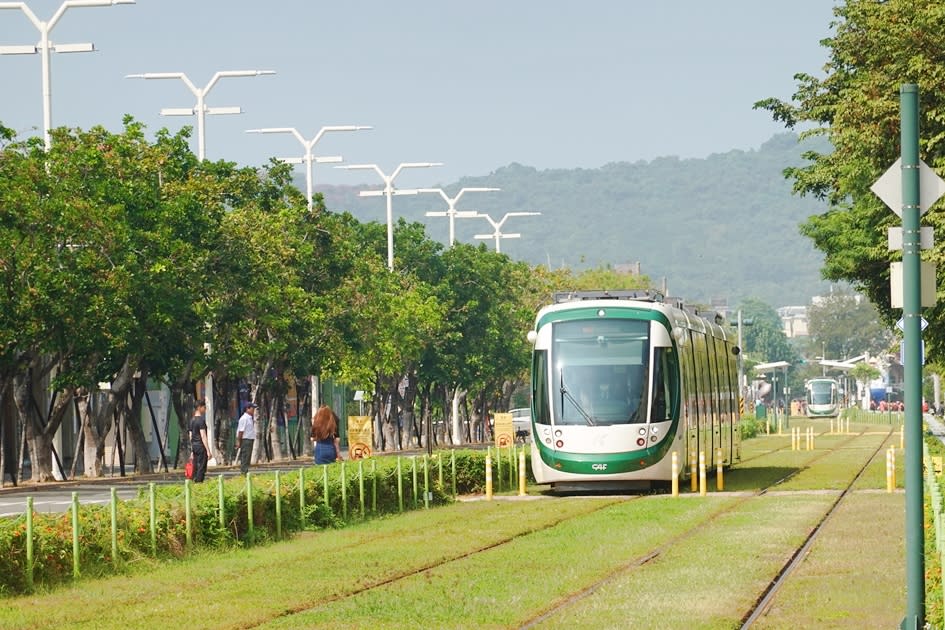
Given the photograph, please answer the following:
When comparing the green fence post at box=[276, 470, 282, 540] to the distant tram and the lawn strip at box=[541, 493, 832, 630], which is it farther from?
the distant tram

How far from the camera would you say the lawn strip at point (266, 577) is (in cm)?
1695

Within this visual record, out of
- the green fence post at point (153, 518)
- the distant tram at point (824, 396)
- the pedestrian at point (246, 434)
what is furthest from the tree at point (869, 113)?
the distant tram at point (824, 396)

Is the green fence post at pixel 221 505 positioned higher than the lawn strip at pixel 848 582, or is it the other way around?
the green fence post at pixel 221 505

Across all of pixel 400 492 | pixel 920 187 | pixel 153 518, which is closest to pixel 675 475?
pixel 400 492

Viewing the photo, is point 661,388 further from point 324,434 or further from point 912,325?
point 912,325

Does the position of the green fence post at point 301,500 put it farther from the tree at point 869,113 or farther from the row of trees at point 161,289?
the row of trees at point 161,289

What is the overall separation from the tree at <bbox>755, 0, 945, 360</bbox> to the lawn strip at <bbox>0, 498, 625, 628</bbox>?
34.0 ft

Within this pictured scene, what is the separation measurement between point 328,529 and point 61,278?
17695 mm

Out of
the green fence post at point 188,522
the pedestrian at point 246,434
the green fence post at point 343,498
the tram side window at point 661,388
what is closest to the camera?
the green fence post at point 188,522

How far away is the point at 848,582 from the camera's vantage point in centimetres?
1848

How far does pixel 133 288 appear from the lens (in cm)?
4566

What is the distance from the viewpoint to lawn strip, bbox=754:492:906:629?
15.8m

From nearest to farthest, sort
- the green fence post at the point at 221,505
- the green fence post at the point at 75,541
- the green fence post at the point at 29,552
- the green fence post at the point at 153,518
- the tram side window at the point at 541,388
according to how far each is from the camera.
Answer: the green fence post at the point at 29,552
the green fence post at the point at 75,541
the green fence post at the point at 153,518
the green fence post at the point at 221,505
the tram side window at the point at 541,388

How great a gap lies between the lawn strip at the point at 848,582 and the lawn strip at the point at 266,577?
162 inches
